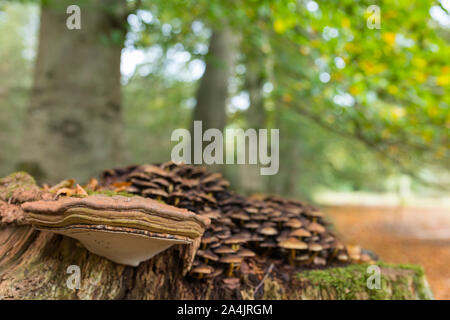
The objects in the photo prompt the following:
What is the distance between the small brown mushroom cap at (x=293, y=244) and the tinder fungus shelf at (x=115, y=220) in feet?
2.33

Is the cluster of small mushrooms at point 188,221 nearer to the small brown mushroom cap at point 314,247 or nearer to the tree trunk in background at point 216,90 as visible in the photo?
the small brown mushroom cap at point 314,247


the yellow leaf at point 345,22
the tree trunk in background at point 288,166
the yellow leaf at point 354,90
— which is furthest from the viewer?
the tree trunk in background at point 288,166

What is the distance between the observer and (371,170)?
18.4 meters

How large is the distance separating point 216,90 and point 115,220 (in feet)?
20.0

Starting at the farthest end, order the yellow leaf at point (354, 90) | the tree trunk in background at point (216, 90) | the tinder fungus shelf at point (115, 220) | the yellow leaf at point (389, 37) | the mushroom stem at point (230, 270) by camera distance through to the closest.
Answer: the tree trunk in background at point (216, 90), the yellow leaf at point (354, 90), the yellow leaf at point (389, 37), the mushroom stem at point (230, 270), the tinder fungus shelf at point (115, 220)

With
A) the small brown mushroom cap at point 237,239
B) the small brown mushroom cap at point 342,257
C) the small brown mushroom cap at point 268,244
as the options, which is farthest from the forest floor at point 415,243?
the small brown mushroom cap at point 237,239

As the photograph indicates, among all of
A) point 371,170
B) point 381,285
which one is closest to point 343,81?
point 381,285

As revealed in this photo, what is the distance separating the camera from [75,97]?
4141 millimetres

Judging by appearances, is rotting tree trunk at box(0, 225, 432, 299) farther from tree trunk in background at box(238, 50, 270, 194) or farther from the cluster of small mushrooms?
tree trunk in background at box(238, 50, 270, 194)

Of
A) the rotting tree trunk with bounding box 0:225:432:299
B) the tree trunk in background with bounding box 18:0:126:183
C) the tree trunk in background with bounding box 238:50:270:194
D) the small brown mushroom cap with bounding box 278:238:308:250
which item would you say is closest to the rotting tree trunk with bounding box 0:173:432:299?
the rotting tree trunk with bounding box 0:225:432:299

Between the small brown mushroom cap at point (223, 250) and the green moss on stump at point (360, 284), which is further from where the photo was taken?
the green moss on stump at point (360, 284)

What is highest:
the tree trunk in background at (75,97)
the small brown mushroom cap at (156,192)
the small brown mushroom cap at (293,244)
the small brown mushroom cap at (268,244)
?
the tree trunk in background at (75,97)

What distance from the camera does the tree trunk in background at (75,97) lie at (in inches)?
157

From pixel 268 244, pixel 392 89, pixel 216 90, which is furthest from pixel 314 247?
pixel 216 90
